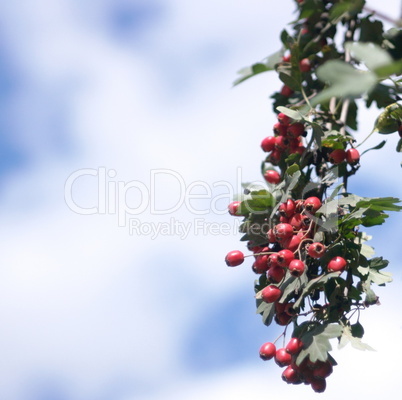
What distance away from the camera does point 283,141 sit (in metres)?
2.65

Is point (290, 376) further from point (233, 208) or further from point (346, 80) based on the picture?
point (346, 80)

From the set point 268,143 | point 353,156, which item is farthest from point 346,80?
point 268,143

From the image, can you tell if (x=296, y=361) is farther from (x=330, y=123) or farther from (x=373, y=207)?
(x=330, y=123)

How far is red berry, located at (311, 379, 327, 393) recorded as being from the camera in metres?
2.07

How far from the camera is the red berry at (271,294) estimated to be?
2.15 metres

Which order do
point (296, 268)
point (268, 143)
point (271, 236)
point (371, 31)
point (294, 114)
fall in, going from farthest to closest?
1. point (371, 31)
2. point (268, 143)
3. point (294, 114)
4. point (271, 236)
5. point (296, 268)

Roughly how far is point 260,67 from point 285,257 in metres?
1.24

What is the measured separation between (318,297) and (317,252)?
0.18m

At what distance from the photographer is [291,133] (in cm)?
260

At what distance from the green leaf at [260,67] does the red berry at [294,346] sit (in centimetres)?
147

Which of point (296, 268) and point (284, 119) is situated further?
point (284, 119)

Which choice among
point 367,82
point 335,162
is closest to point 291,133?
point 335,162

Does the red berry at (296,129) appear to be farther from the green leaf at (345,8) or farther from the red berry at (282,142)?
the green leaf at (345,8)

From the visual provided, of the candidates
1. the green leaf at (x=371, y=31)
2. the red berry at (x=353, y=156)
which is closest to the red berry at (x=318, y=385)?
the red berry at (x=353, y=156)
